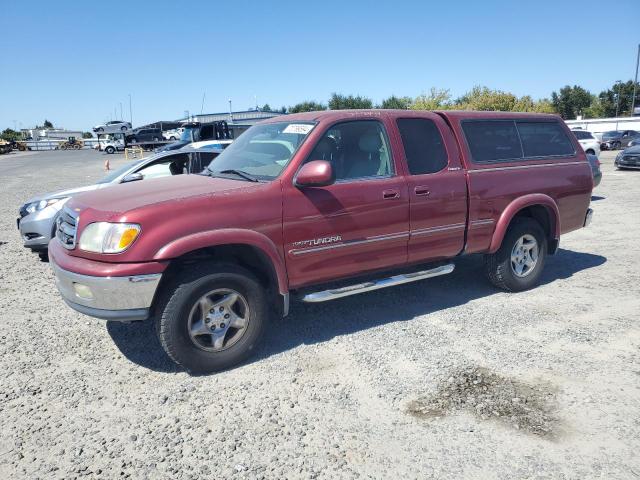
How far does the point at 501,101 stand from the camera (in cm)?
6425

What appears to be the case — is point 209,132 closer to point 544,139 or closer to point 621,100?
point 544,139

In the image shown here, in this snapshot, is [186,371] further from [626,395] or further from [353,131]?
[626,395]

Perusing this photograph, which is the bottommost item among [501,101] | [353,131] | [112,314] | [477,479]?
[477,479]

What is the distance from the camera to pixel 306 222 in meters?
4.05

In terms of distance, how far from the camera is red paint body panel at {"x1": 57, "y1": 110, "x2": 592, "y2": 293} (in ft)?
11.8

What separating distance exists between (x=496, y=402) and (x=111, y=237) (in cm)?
289

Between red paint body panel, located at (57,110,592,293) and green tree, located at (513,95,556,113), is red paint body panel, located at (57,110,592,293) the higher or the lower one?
the lower one

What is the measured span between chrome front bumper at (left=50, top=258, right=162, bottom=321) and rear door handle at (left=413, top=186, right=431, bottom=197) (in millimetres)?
2394

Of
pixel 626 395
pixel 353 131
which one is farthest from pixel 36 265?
pixel 626 395

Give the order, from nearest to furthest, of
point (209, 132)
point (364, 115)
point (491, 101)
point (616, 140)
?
point (364, 115) → point (209, 132) → point (616, 140) → point (491, 101)

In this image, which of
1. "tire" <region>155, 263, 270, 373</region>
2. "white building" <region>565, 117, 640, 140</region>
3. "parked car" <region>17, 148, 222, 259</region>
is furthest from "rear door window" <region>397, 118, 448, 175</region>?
"white building" <region>565, 117, 640, 140</region>

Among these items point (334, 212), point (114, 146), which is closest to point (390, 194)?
point (334, 212)

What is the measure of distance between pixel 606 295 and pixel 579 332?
4.20 feet

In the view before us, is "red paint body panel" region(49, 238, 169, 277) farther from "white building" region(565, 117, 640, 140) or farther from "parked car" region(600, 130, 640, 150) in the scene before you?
"white building" region(565, 117, 640, 140)
